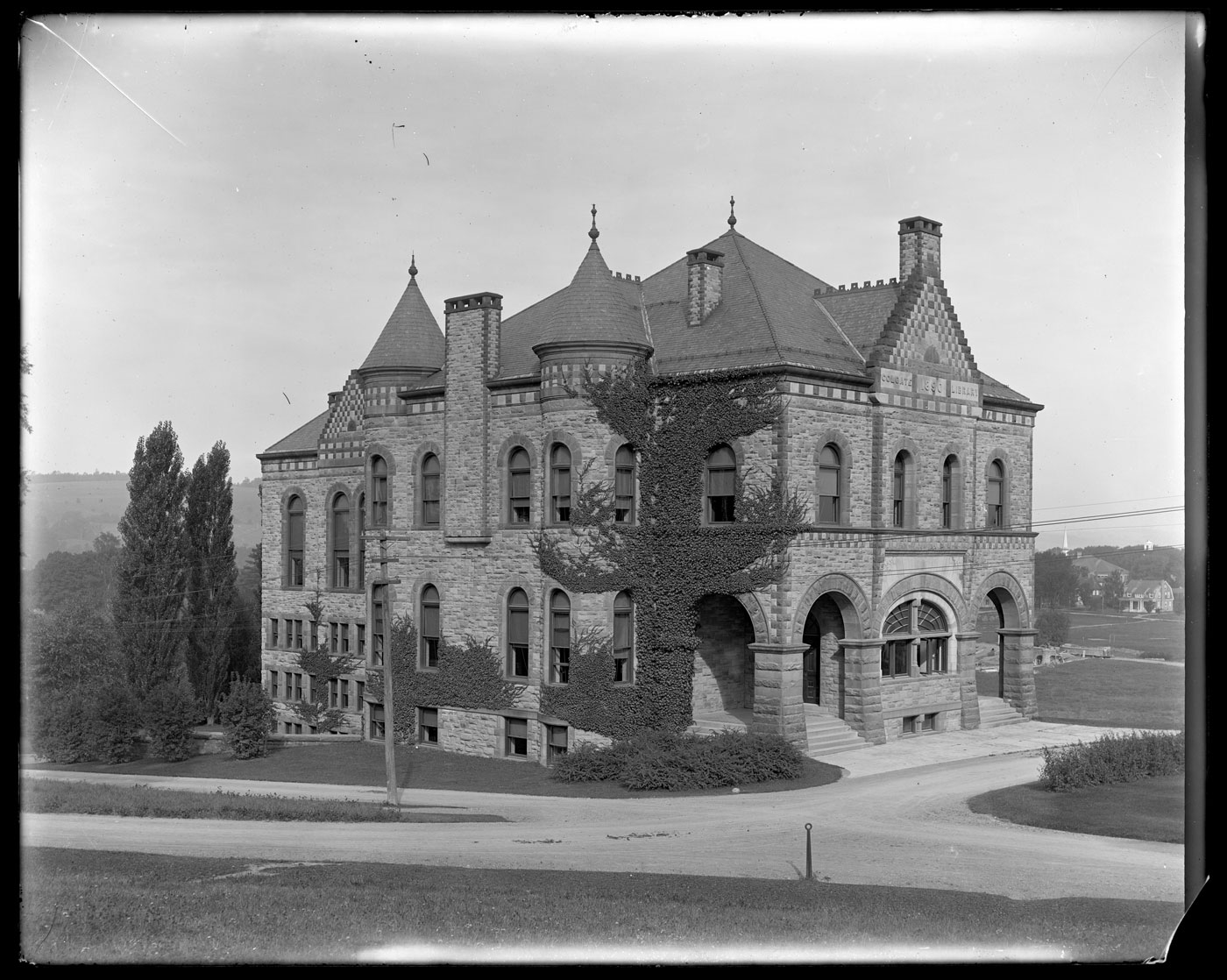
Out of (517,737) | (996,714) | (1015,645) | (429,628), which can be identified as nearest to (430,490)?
(429,628)

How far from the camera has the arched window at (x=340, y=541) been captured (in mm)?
41531

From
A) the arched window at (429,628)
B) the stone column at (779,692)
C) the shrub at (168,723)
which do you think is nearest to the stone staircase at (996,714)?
the stone column at (779,692)

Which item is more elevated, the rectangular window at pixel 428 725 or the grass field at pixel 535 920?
the grass field at pixel 535 920

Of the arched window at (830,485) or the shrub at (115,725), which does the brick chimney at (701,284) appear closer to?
the arched window at (830,485)

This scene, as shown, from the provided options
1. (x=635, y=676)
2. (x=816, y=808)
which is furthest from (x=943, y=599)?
(x=816, y=808)

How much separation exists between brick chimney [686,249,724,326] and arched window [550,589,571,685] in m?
8.85

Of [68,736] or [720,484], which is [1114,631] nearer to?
[720,484]

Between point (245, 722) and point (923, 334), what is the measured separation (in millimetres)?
24405

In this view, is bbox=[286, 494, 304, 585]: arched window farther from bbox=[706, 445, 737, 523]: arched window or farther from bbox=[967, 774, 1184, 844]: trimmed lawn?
bbox=[967, 774, 1184, 844]: trimmed lawn

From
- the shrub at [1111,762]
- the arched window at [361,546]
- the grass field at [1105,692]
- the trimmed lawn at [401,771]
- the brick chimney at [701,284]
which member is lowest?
the trimmed lawn at [401,771]

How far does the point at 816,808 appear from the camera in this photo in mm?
22297

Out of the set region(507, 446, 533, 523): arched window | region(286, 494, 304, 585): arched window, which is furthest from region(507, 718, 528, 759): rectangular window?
region(286, 494, 304, 585): arched window

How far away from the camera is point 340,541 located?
41.8 metres

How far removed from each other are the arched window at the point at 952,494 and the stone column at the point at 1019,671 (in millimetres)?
5105
